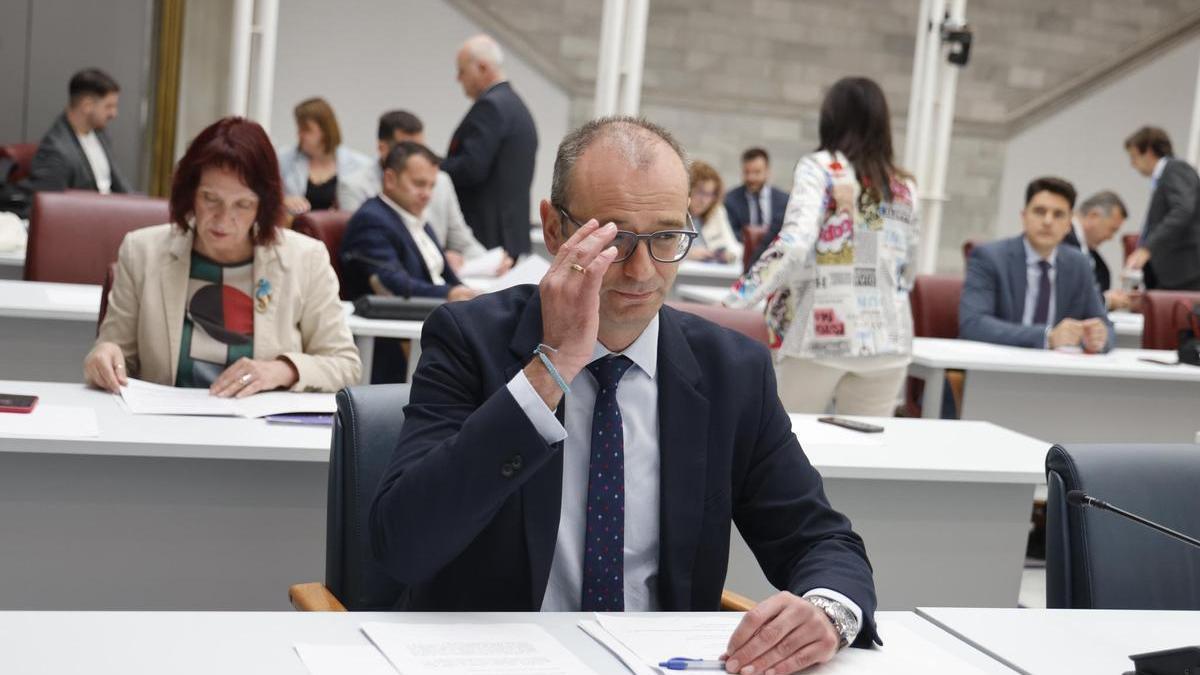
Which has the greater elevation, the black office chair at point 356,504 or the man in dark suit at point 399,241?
the man in dark suit at point 399,241

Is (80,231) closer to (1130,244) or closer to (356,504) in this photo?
(356,504)

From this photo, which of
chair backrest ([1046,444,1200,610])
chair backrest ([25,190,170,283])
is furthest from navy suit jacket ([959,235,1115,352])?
chair backrest ([1046,444,1200,610])

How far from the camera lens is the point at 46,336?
147 inches

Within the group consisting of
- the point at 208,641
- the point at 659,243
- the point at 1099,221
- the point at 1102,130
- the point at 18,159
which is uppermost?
the point at 1102,130

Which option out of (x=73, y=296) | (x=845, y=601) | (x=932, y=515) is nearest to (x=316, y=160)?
(x=73, y=296)

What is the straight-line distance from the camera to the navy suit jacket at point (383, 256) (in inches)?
188

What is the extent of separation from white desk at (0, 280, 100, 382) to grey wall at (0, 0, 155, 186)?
668 cm

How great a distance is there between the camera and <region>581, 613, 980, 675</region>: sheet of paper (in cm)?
155

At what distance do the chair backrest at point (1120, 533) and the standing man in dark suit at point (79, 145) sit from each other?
21.4ft

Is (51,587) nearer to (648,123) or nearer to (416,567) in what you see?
(416,567)

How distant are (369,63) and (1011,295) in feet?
22.5

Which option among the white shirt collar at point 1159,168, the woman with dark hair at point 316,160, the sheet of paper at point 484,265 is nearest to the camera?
the sheet of paper at point 484,265

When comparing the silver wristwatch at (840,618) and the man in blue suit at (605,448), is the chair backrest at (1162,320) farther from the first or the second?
the silver wristwatch at (840,618)

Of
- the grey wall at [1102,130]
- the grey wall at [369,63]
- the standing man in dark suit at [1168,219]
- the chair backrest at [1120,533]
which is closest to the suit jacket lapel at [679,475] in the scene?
the chair backrest at [1120,533]
